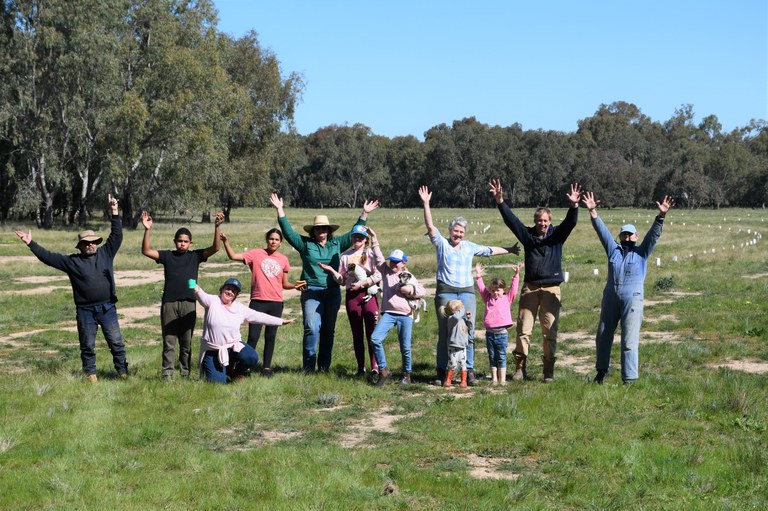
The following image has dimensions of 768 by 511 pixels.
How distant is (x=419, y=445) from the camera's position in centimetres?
819

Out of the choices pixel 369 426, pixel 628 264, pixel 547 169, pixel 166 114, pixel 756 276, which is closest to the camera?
pixel 369 426

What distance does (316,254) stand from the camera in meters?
11.5

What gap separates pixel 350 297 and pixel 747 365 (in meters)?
6.25

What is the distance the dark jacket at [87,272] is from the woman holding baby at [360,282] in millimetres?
2877

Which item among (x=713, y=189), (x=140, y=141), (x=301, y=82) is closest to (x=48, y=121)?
(x=140, y=141)

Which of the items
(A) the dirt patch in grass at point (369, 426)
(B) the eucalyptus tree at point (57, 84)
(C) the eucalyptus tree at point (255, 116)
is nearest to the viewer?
(A) the dirt patch in grass at point (369, 426)

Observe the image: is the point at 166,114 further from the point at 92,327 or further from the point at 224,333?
the point at 224,333

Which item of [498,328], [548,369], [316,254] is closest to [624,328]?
[548,369]

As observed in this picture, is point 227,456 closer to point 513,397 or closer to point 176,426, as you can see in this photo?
point 176,426

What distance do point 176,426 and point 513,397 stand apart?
3809mm

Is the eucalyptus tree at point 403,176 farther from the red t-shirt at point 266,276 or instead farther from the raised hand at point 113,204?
the raised hand at point 113,204

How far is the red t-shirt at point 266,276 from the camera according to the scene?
11422 millimetres

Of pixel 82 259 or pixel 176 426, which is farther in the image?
pixel 82 259

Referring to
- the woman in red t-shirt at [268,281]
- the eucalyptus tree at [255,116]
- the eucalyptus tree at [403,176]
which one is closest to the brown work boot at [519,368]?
the woman in red t-shirt at [268,281]
